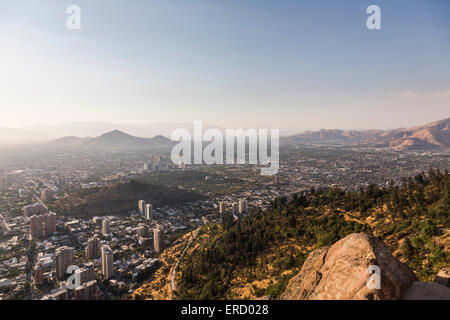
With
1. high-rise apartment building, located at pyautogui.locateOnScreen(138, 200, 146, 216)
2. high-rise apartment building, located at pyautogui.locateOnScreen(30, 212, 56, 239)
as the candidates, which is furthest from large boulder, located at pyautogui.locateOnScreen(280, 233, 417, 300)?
high-rise apartment building, located at pyautogui.locateOnScreen(138, 200, 146, 216)

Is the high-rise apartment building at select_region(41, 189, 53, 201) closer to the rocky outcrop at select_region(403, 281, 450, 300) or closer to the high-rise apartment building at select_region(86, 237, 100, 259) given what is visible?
the high-rise apartment building at select_region(86, 237, 100, 259)

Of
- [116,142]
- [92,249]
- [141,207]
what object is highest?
[116,142]

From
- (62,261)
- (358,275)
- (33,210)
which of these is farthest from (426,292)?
Result: (33,210)

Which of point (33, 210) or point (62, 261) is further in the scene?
point (33, 210)

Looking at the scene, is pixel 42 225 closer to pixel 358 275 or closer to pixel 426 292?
pixel 358 275

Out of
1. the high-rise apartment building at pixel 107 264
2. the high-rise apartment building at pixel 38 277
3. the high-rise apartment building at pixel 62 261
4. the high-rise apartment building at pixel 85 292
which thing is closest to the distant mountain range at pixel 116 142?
the high-rise apartment building at pixel 62 261
